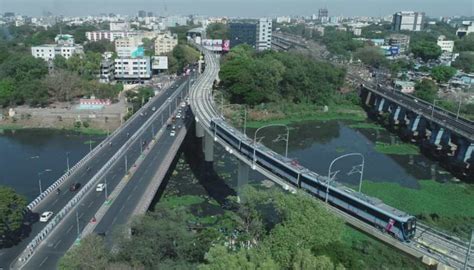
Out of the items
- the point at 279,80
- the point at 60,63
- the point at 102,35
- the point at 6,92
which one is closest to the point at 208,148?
the point at 279,80

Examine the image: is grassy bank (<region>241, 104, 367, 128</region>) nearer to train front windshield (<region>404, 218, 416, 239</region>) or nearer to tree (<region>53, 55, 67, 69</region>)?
tree (<region>53, 55, 67, 69</region>)

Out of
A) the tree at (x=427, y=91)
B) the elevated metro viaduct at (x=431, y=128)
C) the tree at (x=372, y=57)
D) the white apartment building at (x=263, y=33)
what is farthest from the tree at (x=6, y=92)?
the tree at (x=372, y=57)

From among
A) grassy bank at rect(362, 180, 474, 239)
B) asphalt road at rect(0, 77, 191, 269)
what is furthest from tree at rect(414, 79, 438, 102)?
asphalt road at rect(0, 77, 191, 269)

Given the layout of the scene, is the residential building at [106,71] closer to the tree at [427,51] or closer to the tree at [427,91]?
the tree at [427,91]

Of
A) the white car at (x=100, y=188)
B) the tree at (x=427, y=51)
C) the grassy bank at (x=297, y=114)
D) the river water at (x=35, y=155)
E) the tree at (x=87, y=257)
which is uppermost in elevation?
the tree at (x=427, y=51)

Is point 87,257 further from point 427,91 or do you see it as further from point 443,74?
point 443,74
